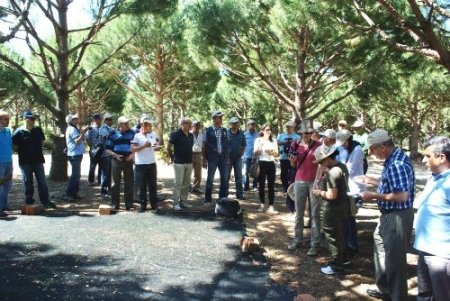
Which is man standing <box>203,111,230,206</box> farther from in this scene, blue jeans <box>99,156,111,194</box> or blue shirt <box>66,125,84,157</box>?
blue shirt <box>66,125,84,157</box>

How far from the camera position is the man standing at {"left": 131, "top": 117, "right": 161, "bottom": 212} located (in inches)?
245

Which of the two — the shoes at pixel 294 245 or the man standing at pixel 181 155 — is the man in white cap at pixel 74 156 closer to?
the man standing at pixel 181 155

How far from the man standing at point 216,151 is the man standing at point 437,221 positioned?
4.60 m

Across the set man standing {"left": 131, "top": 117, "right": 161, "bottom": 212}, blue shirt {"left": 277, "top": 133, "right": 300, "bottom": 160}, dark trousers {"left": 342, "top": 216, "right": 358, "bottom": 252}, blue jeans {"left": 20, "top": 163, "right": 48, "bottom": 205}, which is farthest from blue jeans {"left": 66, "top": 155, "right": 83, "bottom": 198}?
dark trousers {"left": 342, "top": 216, "right": 358, "bottom": 252}

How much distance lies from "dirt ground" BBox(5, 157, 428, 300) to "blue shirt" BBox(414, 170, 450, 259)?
121 cm

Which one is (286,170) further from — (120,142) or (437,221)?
(437,221)

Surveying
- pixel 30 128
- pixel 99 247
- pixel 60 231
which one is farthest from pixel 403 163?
pixel 30 128

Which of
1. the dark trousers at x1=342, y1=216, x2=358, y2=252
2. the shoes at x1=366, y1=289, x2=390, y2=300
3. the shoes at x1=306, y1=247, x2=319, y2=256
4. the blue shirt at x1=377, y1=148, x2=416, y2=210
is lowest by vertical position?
the shoes at x1=366, y1=289, x2=390, y2=300

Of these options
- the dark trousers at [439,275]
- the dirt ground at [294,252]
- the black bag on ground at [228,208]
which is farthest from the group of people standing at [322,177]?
the black bag on ground at [228,208]

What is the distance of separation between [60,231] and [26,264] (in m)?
1.14

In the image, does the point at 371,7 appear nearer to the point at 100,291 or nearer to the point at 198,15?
the point at 198,15

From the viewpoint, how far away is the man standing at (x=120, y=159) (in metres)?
6.36

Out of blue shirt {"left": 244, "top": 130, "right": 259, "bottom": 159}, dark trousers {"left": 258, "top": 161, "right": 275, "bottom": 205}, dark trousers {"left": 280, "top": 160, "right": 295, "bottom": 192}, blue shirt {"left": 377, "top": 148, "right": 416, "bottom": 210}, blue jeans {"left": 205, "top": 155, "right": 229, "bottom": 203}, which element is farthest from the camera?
blue shirt {"left": 244, "top": 130, "right": 259, "bottom": 159}

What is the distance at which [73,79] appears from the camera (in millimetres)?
19422
